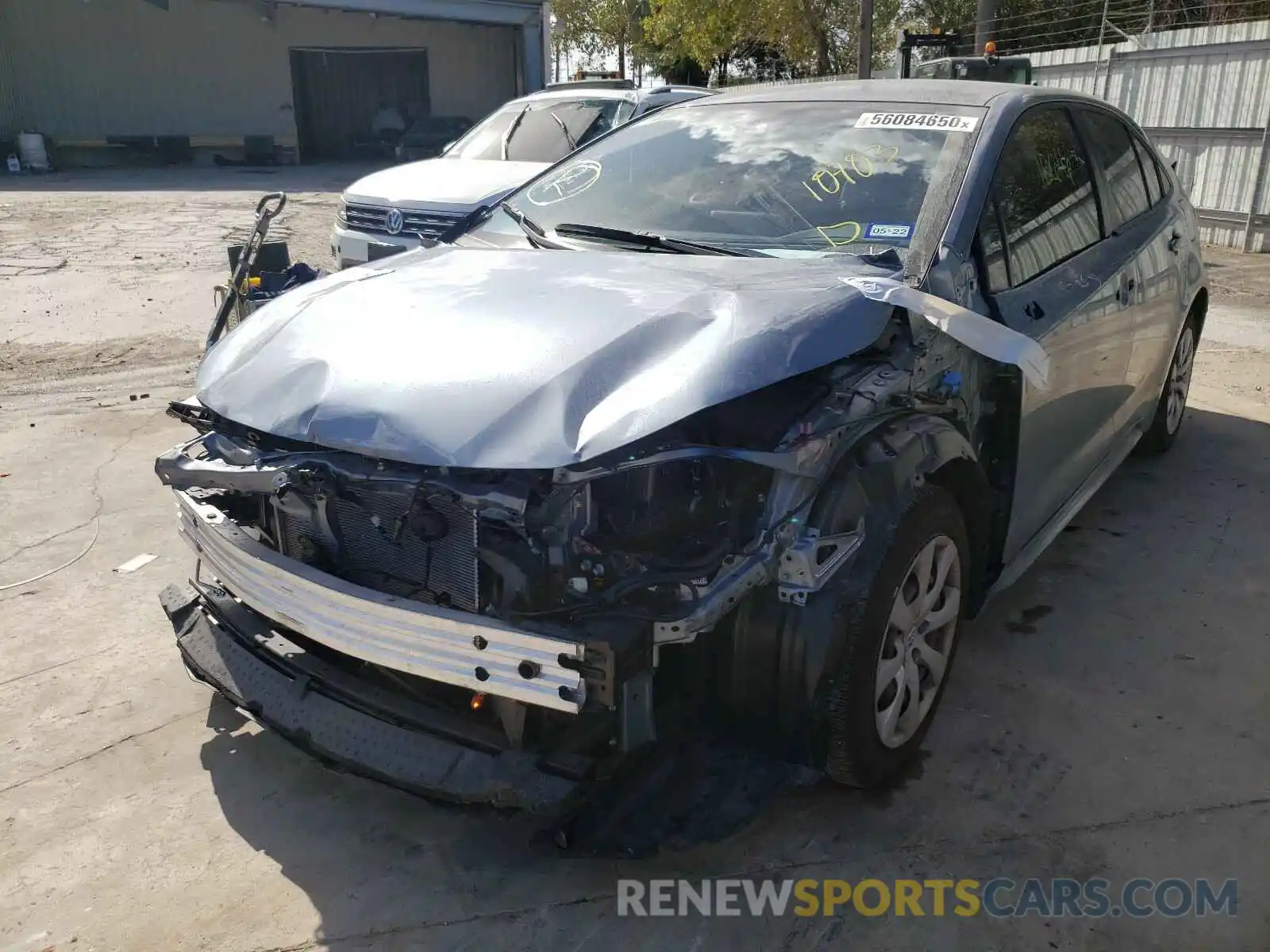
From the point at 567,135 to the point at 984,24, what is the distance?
36.1 ft

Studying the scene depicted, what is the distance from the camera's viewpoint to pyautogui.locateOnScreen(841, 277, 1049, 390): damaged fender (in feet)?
8.96

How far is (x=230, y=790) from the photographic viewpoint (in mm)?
2959

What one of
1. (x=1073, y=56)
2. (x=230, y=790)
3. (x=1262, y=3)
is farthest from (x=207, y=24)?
(x=230, y=790)

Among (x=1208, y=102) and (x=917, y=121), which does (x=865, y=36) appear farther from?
(x=917, y=121)

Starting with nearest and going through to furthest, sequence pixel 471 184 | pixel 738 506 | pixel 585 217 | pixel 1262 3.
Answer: pixel 738 506 < pixel 585 217 < pixel 471 184 < pixel 1262 3

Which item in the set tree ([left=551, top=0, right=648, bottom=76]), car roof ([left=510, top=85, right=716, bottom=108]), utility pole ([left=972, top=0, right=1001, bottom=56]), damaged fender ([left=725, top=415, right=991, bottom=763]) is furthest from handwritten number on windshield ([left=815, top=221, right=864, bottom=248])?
tree ([left=551, top=0, right=648, bottom=76])

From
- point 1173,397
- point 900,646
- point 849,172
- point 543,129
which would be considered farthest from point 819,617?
point 543,129

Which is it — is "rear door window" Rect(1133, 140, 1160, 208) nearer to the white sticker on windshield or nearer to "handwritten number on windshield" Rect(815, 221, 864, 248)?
the white sticker on windshield

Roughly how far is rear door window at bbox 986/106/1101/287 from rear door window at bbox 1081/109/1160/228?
0.19 meters

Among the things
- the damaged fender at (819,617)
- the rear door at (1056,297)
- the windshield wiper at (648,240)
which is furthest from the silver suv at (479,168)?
the damaged fender at (819,617)

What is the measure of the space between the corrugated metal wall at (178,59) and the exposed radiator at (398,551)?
79.6 ft

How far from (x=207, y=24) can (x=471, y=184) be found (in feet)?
64.9

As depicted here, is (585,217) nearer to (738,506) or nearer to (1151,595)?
(738,506)

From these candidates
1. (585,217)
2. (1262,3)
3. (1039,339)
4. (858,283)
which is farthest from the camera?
(1262,3)
